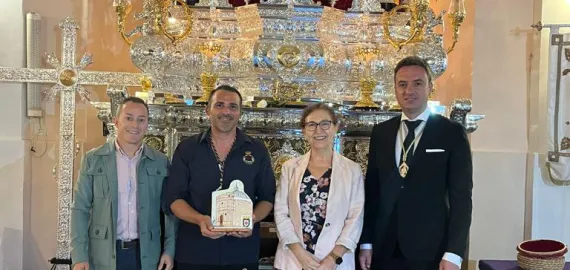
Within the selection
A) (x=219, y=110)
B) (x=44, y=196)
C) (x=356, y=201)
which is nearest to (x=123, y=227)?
(x=219, y=110)

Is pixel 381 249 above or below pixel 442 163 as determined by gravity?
below

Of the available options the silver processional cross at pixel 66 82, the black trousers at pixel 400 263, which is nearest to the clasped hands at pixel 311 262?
the black trousers at pixel 400 263

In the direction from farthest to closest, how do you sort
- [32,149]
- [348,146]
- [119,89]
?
[32,149]
[348,146]
[119,89]

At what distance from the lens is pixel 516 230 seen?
353cm

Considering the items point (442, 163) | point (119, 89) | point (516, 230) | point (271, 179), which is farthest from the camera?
point (516, 230)

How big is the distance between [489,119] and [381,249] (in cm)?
179

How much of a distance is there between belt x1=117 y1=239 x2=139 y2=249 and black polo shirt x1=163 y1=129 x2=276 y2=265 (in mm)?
164

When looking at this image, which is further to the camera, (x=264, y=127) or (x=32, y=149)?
(x=32, y=149)

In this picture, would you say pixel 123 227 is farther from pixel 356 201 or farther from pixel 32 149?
pixel 32 149

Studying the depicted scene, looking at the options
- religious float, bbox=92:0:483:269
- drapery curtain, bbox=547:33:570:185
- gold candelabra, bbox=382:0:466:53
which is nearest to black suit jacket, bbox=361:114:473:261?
religious float, bbox=92:0:483:269

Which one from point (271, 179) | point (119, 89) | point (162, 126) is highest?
point (119, 89)

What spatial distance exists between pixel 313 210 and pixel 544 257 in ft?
4.23

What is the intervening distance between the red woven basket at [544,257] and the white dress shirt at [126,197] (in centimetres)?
185

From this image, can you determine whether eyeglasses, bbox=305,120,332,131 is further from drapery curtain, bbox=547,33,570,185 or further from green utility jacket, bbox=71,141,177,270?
drapery curtain, bbox=547,33,570,185
